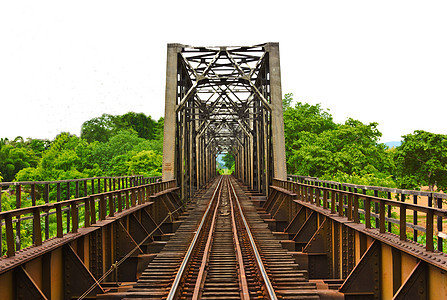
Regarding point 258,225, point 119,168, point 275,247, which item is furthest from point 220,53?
point 119,168

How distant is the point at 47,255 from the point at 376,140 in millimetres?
34925

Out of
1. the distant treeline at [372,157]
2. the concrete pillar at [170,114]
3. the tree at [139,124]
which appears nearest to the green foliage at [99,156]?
the tree at [139,124]

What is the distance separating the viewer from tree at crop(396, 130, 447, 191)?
3400 centimetres

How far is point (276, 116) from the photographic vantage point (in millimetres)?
21672

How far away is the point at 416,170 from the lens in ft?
117

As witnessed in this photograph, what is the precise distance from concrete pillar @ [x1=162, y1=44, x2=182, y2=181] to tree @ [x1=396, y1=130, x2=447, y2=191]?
22944 millimetres

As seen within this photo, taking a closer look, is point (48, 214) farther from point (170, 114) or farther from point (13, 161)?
point (13, 161)

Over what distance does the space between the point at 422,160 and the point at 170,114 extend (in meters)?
24.6

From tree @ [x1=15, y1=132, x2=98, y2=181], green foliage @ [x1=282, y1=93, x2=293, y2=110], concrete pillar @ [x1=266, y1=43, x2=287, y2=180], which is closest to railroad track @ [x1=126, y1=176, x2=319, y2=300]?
concrete pillar @ [x1=266, y1=43, x2=287, y2=180]

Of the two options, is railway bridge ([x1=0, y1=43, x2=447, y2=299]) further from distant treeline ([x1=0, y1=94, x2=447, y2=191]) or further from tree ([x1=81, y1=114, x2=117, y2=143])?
tree ([x1=81, y1=114, x2=117, y2=143])

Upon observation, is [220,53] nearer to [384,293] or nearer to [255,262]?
[255,262]

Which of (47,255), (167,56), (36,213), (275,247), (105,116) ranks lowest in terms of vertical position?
(275,247)

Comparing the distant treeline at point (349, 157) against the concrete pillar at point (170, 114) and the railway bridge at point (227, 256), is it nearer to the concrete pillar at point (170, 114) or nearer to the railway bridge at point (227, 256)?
the concrete pillar at point (170, 114)

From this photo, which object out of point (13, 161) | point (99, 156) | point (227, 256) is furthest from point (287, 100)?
point (227, 256)
